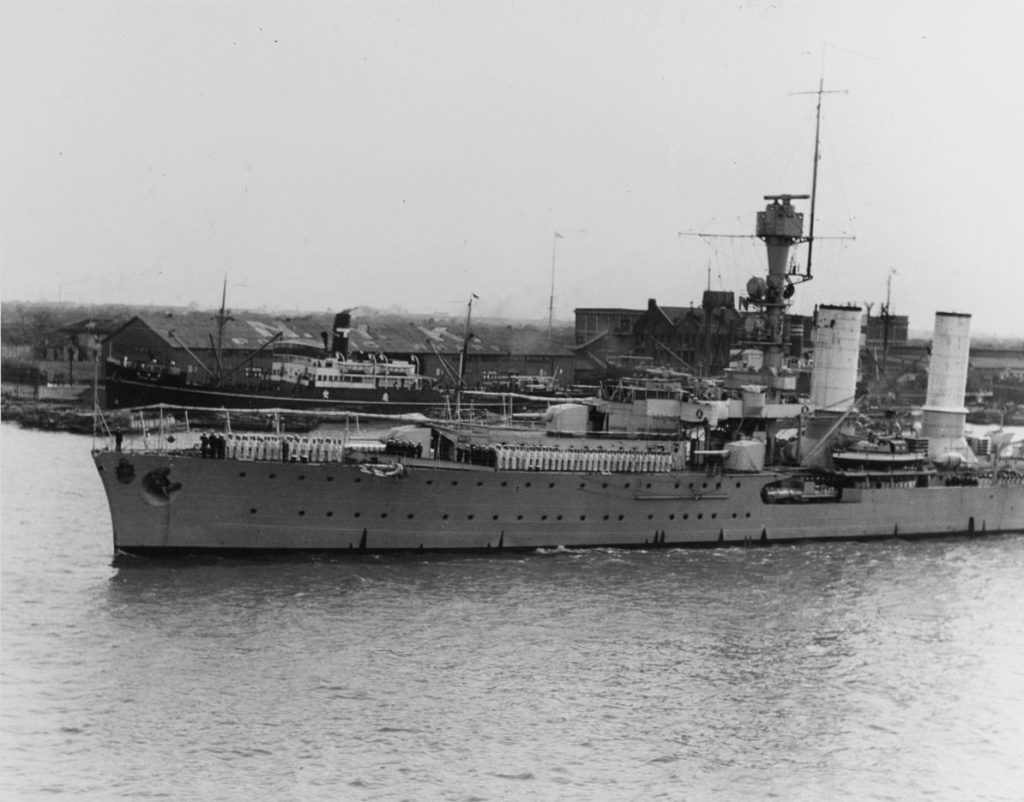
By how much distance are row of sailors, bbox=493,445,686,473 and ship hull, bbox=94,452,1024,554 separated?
17.7 inches

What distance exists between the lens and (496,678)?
16953 millimetres

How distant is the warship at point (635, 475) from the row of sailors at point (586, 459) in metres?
0.04

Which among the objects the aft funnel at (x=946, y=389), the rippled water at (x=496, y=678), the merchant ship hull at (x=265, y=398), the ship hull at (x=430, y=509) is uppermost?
the aft funnel at (x=946, y=389)

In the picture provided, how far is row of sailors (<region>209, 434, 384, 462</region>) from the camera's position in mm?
24219

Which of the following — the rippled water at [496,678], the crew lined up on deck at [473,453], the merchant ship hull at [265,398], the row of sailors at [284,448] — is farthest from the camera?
the merchant ship hull at [265,398]

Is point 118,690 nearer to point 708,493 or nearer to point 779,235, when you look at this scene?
point 708,493

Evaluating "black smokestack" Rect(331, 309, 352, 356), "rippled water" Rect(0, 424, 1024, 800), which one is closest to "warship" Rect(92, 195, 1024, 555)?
"rippled water" Rect(0, 424, 1024, 800)

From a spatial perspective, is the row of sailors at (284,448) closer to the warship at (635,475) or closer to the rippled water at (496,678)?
the warship at (635,475)

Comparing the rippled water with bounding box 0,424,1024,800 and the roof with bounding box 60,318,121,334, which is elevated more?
the roof with bounding box 60,318,121,334

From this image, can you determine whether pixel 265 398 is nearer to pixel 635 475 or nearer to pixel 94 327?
pixel 94 327

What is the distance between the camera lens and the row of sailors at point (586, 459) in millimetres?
26344

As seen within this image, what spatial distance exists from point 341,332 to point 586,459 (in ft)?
101

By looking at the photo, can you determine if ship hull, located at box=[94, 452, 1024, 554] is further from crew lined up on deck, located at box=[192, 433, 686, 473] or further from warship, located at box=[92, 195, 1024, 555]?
crew lined up on deck, located at box=[192, 433, 686, 473]

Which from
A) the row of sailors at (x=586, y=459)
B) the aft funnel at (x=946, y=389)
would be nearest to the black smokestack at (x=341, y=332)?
the row of sailors at (x=586, y=459)
